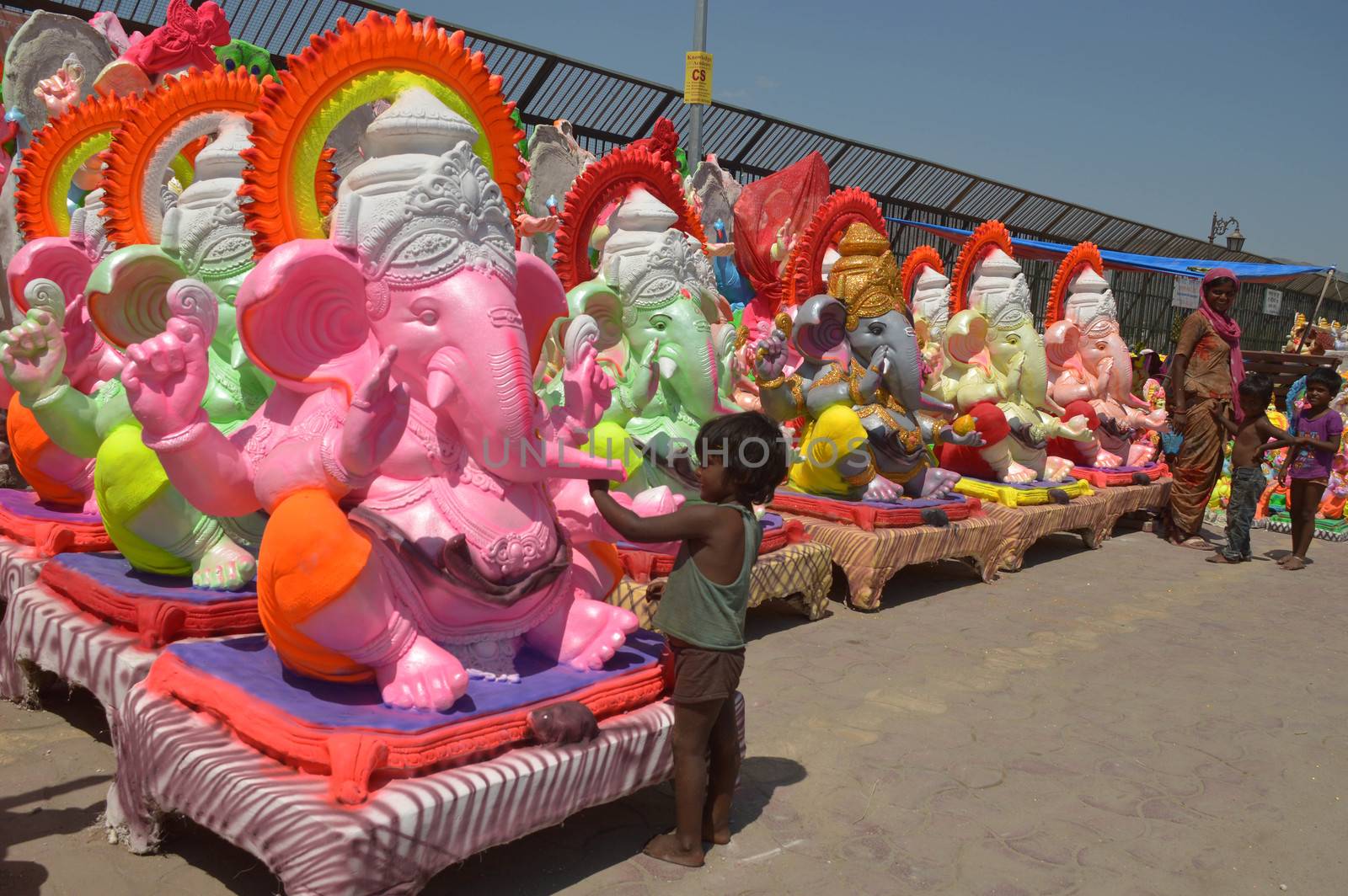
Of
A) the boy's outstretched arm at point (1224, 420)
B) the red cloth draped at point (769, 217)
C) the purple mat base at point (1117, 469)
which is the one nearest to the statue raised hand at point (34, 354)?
the red cloth draped at point (769, 217)

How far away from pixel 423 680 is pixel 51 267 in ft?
8.31

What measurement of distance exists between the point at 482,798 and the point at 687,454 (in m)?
2.44

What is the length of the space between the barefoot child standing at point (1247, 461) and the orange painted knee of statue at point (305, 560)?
6809 mm

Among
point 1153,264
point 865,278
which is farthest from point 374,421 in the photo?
point 1153,264

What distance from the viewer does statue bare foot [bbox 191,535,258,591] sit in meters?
3.27

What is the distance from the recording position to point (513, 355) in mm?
2635

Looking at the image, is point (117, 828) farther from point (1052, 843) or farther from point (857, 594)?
point (857, 594)

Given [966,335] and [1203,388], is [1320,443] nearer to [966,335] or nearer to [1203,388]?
[1203,388]

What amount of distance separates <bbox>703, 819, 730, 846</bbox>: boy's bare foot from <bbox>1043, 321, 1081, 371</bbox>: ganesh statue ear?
6.12 meters

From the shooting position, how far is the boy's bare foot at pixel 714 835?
2.80 m

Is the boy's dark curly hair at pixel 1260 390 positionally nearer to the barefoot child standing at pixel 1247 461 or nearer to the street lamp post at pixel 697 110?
the barefoot child standing at pixel 1247 461

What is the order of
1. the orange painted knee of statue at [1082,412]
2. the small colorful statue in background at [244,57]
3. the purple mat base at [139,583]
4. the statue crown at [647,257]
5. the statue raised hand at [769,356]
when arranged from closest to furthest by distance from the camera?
1. the purple mat base at [139,583]
2. the statue crown at [647,257]
3. the small colorful statue in background at [244,57]
4. the statue raised hand at [769,356]
5. the orange painted knee of statue at [1082,412]

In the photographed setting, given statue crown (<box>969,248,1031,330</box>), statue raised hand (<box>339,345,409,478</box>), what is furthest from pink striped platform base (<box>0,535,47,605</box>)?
statue crown (<box>969,248,1031,330</box>)

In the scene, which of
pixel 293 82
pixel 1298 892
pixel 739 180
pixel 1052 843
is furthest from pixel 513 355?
pixel 739 180
